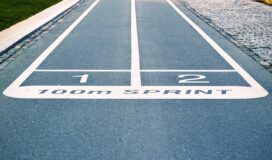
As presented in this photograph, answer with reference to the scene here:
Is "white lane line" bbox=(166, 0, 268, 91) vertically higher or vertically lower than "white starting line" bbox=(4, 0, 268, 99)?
lower

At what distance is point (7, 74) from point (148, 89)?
2.91m

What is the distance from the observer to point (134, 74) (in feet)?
29.0

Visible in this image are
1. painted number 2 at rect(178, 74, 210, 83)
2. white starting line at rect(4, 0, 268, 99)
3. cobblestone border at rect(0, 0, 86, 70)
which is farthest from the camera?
cobblestone border at rect(0, 0, 86, 70)

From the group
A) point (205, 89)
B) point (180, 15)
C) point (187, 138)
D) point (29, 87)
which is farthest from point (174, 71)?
point (180, 15)

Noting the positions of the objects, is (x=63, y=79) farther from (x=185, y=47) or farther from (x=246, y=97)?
(x=185, y=47)

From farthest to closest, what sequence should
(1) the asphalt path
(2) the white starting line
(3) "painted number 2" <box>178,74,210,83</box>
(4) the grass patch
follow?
(4) the grass patch → (3) "painted number 2" <box>178,74,210,83</box> → (2) the white starting line → (1) the asphalt path

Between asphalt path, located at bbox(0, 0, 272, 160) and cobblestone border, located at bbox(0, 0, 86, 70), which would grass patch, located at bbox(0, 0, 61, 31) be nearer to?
cobblestone border, located at bbox(0, 0, 86, 70)

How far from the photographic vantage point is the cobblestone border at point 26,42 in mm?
→ 10274

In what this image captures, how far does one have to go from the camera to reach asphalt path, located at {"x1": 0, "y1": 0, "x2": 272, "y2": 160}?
17.8 feet

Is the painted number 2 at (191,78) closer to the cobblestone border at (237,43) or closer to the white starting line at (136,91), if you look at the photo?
the white starting line at (136,91)

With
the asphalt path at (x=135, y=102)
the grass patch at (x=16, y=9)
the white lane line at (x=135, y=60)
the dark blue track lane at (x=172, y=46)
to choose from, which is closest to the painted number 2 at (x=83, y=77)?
the asphalt path at (x=135, y=102)

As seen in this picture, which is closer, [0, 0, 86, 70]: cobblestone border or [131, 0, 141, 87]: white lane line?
[131, 0, 141, 87]: white lane line

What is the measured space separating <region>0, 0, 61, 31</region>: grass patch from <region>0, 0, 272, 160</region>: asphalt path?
155 inches

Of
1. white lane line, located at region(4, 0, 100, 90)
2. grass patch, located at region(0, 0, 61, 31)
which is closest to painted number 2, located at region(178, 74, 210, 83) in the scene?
white lane line, located at region(4, 0, 100, 90)
